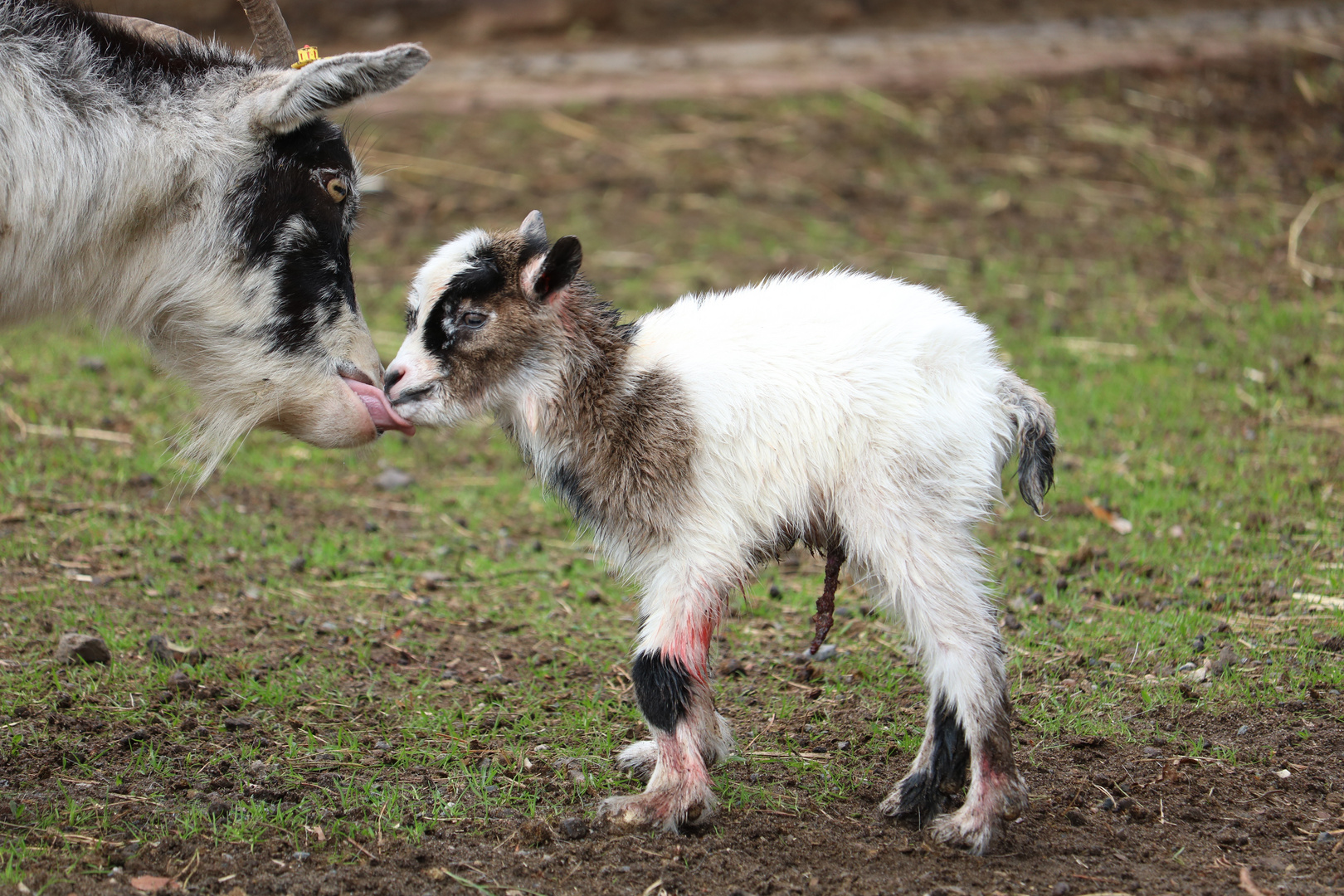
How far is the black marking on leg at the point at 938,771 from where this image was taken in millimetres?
3482

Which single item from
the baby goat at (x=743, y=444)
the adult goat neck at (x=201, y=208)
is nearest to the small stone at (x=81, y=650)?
the adult goat neck at (x=201, y=208)

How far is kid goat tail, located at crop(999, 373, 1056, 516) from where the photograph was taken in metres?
3.50

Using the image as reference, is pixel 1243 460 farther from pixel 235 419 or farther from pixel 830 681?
pixel 235 419

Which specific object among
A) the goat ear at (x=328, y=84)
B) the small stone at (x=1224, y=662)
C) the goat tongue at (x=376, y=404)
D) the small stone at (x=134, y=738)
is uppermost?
the goat ear at (x=328, y=84)

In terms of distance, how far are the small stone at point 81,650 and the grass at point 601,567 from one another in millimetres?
69

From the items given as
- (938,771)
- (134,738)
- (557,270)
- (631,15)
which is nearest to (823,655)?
(938,771)

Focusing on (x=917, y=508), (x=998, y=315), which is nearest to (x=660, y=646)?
(x=917, y=508)

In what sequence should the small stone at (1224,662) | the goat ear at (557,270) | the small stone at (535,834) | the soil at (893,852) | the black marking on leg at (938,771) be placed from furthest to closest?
1. the small stone at (1224,662)
2. the goat ear at (557,270)
3. the black marking on leg at (938,771)
4. the small stone at (535,834)
5. the soil at (893,852)

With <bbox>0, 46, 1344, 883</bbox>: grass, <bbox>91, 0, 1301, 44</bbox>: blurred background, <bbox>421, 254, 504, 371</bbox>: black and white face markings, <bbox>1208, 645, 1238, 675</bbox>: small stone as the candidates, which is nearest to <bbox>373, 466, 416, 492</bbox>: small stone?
<bbox>0, 46, 1344, 883</bbox>: grass

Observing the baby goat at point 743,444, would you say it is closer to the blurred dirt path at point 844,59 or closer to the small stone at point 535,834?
the small stone at point 535,834

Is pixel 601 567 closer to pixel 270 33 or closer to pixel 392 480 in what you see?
pixel 392 480

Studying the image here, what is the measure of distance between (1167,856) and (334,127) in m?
3.33

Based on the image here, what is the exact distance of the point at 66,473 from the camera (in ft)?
19.5

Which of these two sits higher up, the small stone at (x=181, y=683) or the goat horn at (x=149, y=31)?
the goat horn at (x=149, y=31)
